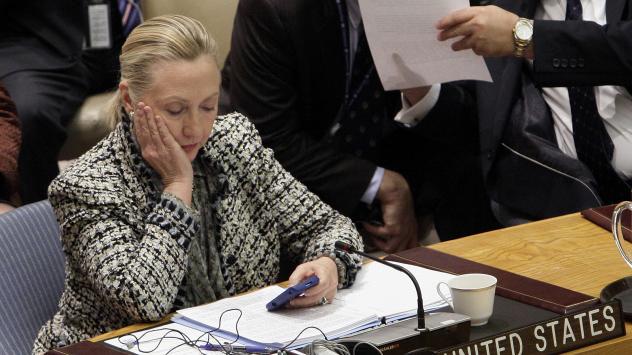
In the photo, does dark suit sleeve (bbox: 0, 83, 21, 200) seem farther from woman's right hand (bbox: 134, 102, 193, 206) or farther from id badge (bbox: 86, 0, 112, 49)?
woman's right hand (bbox: 134, 102, 193, 206)

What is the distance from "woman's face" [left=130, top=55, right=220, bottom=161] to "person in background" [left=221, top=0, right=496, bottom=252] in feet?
3.14

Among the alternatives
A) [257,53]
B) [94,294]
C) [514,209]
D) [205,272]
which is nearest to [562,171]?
[514,209]

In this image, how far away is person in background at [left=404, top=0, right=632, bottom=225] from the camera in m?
3.14

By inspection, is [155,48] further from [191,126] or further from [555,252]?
[555,252]

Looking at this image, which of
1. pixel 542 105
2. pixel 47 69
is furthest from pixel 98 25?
pixel 542 105

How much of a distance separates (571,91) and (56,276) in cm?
158

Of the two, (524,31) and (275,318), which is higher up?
(524,31)

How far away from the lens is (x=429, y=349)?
182cm

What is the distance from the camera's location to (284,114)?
3.48 meters

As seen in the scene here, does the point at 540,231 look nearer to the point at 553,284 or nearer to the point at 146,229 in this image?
the point at 553,284

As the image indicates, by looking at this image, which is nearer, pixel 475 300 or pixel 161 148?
pixel 475 300

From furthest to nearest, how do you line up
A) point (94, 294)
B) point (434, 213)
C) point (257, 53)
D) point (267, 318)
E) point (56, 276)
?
point (434, 213) < point (257, 53) < point (56, 276) < point (94, 294) < point (267, 318)

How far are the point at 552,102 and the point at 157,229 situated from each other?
150 centimetres

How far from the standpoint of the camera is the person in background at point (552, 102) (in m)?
3.14
